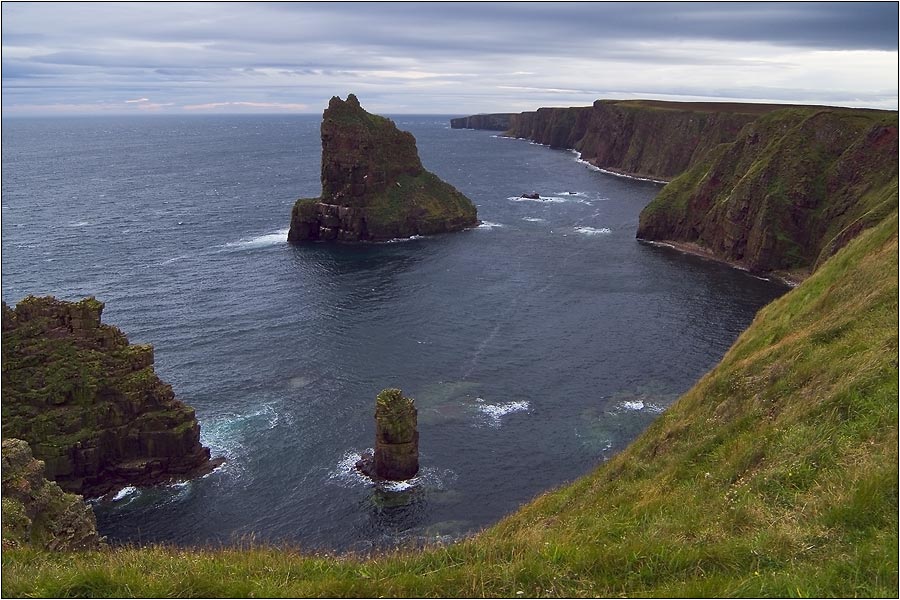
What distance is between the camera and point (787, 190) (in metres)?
109

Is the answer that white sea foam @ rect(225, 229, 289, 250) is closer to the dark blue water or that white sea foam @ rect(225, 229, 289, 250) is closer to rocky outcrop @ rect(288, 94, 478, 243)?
the dark blue water

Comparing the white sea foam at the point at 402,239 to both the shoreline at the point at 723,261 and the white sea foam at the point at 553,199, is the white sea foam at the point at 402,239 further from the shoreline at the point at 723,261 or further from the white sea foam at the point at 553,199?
the white sea foam at the point at 553,199

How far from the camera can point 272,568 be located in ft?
51.1

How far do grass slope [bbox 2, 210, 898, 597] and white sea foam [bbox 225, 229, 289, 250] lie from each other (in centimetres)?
10516

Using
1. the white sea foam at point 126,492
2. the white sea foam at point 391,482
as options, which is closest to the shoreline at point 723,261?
the white sea foam at point 391,482

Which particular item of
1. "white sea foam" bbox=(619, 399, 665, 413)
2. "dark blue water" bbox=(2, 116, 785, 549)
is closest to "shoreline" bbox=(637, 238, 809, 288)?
"dark blue water" bbox=(2, 116, 785, 549)

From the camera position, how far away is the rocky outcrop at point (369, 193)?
441ft

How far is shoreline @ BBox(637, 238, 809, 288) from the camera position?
10138 centimetres

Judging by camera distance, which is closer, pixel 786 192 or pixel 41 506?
pixel 41 506

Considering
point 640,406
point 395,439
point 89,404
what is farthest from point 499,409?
point 89,404

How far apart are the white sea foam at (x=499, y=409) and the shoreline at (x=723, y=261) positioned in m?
50.3

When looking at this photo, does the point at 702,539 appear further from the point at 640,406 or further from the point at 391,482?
the point at 640,406

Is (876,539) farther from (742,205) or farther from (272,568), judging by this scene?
(742,205)

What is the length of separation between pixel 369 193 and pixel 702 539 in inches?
5006
